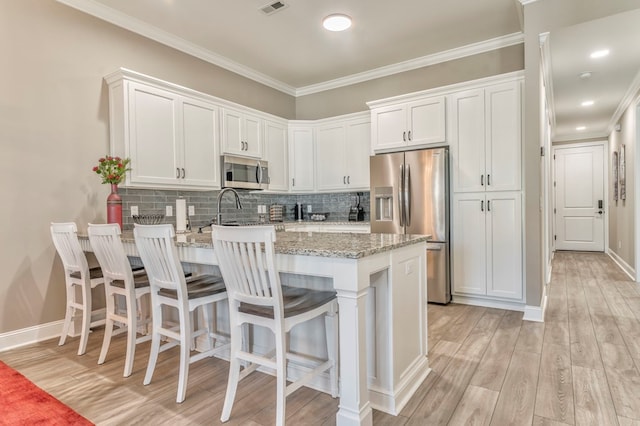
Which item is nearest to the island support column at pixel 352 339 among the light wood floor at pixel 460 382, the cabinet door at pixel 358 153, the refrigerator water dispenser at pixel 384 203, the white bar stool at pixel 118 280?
the light wood floor at pixel 460 382

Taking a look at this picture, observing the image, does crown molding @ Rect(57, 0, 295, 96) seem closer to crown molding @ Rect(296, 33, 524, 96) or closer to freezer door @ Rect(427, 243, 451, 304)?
crown molding @ Rect(296, 33, 524, 96)

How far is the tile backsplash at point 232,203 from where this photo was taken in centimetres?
355

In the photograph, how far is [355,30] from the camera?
3781 mm

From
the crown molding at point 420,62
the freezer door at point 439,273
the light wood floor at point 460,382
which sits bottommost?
the light wood floor at point 460,382

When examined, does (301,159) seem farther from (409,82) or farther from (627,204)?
(627,204)

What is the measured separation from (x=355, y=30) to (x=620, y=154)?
17.2 ft

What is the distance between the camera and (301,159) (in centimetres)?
509

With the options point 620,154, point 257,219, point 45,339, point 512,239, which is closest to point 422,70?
point 512,239

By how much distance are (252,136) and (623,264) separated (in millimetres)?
6159

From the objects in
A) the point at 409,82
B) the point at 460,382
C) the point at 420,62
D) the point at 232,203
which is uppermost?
the point at 420,62

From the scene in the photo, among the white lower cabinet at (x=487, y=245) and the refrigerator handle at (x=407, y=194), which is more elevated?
the refrigerator handle at (x=407, y=194)

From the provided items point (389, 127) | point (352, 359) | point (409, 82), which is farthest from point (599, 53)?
point (352, 359)

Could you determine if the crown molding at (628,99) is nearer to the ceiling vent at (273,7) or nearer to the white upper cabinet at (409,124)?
the white upper cabinet at (409,124)

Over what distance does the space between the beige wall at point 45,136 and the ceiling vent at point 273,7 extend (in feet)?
4.64
